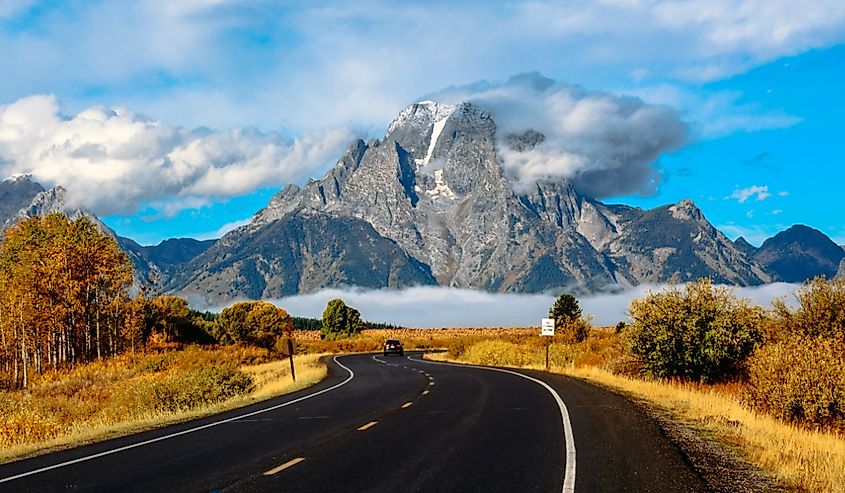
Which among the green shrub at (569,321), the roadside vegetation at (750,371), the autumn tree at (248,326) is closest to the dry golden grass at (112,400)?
the roadside vegetation at (750,371)

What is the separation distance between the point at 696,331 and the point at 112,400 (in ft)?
73.1

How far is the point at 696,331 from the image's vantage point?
2773cm

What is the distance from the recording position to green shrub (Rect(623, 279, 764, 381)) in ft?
89.9

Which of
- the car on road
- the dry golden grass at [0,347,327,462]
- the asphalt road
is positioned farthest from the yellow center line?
the car on road

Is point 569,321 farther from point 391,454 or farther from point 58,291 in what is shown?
point 391,454

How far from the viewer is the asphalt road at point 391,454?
1002cm

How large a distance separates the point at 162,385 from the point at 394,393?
8.90 meters

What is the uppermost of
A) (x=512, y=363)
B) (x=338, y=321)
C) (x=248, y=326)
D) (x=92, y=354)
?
(x=248, y=326)

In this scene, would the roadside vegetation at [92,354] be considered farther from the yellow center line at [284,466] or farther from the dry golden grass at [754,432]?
the dry golden grass at [754,432]

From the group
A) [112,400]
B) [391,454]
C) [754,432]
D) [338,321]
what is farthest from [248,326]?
[391,454]

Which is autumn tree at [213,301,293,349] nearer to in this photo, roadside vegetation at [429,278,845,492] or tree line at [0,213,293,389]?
tree line at [0,213,293,389]

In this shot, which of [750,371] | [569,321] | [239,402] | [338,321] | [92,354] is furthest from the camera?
[338,321]

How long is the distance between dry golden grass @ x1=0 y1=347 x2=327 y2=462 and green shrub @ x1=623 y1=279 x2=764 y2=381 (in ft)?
47.9

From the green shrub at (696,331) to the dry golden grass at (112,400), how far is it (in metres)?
14.6
